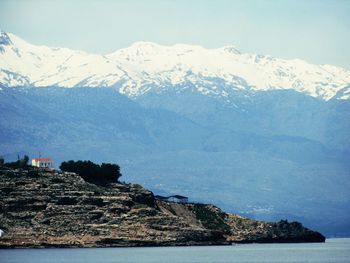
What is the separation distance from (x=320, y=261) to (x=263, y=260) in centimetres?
801

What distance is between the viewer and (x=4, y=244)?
626ft

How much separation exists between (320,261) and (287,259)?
723 centimetres

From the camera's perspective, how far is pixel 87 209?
198875 mm

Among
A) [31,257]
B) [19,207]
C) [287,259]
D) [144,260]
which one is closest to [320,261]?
[287,259]

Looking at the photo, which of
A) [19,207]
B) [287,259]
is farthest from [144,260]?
[19,207]

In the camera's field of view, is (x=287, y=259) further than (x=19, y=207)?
No

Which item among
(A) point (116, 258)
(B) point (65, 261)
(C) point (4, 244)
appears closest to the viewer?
(B) point (65, 261)

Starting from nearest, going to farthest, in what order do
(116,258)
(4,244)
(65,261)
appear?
(65,261)
(116,258)
(4,244)

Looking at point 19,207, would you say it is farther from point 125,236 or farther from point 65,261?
point 65,261

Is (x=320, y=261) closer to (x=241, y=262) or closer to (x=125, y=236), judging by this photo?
(x=241, y=262)

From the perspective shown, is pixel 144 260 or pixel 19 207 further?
pixel 19 207

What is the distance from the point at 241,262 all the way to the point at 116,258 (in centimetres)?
1940

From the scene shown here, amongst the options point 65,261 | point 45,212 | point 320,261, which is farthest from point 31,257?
point 320,261

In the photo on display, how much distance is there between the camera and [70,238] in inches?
7648
